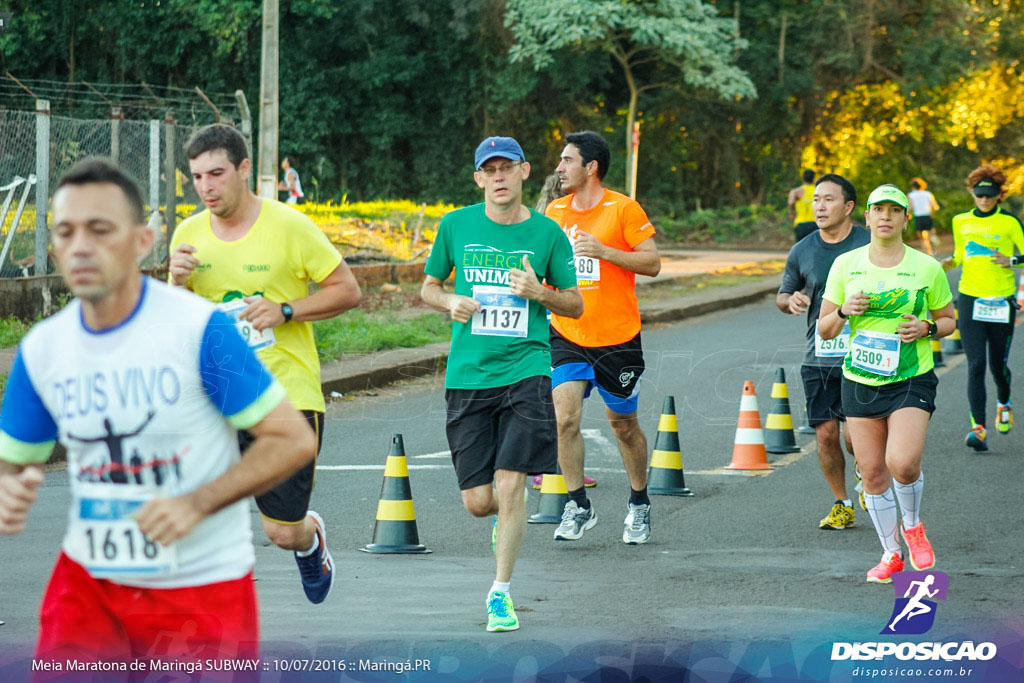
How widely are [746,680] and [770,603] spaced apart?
120 centimetres

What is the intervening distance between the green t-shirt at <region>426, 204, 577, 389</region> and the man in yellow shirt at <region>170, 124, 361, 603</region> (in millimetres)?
765

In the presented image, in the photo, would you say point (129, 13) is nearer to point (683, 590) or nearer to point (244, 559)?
point (683, 590)

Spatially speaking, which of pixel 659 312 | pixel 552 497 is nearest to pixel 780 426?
pixel 552 497

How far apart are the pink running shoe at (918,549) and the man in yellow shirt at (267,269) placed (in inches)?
114

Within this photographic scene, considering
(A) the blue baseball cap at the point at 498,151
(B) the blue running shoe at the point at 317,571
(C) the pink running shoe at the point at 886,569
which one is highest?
(A) the blue baseball cap at the point at 498,151

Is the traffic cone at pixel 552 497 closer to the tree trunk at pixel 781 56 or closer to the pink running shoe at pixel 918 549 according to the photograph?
the pink running shoe at pixel 918 549

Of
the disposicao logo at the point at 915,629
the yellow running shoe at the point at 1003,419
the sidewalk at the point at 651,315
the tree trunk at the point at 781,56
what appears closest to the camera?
the disposicao logo at the point at 915,629

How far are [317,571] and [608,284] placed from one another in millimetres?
2656

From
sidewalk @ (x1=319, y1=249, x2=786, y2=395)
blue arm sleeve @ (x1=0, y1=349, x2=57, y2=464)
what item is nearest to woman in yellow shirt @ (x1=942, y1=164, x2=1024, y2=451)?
sidewalk @ (x1=319, y1=249, x2=786, y2=395)

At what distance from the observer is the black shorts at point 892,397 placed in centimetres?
648

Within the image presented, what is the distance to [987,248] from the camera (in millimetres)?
10711

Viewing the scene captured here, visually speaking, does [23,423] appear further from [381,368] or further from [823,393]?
[381,368]

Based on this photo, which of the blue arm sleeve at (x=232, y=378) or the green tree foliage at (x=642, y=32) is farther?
the green tree foliage at (x=642, y=32)

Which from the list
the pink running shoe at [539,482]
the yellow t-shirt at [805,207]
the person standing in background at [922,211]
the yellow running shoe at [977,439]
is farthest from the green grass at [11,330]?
the person standing in background at [922,211]
